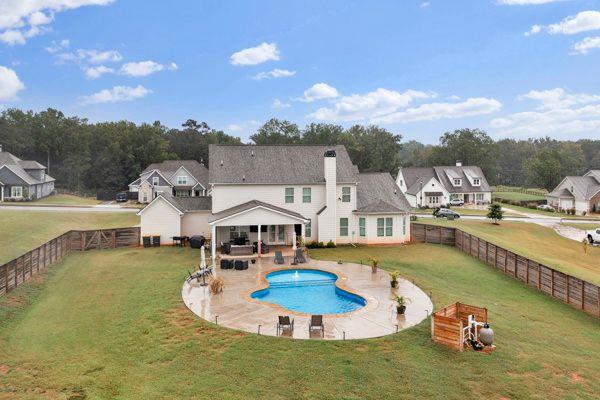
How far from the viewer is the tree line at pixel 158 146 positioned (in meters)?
84.4

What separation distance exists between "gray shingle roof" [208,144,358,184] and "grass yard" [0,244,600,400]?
50.1ft

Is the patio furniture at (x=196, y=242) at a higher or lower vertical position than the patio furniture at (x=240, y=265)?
higher

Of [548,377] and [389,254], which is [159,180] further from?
[548,377]

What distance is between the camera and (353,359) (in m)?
14.1

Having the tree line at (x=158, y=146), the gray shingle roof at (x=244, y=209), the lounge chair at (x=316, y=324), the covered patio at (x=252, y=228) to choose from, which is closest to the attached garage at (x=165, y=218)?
the covered patio at (x=252, y=228)

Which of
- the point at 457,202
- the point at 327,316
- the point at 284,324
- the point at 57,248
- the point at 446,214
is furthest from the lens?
the point at 457,202

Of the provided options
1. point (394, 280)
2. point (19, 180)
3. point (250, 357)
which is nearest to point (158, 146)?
point (19, 180)

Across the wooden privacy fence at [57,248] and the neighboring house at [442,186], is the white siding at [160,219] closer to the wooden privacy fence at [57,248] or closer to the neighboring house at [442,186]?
the wooden privacy fence at [57,248]

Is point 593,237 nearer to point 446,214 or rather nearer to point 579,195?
point 446,214

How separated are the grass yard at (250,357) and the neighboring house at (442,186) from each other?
47740mm

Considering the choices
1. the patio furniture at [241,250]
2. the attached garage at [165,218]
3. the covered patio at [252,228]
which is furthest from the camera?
the attached garage at [165,218]

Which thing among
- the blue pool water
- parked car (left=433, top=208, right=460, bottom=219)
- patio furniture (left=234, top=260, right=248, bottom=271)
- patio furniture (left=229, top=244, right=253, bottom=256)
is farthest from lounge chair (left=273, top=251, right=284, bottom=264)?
parked car (left=433, top=208, right=460, bottom=219)

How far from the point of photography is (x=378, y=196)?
122 ft

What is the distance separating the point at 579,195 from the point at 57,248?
6613 centimetres
